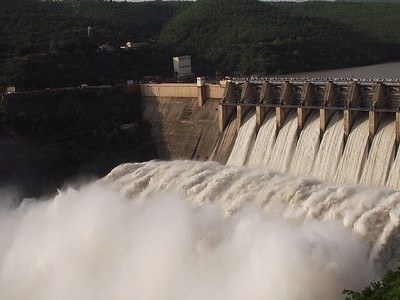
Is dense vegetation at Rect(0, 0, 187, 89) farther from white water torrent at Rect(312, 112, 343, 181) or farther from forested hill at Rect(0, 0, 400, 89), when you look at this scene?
white water torrent at Rect(312, 112, 343, 181)

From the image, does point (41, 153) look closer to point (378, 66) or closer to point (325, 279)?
point (325, 279)

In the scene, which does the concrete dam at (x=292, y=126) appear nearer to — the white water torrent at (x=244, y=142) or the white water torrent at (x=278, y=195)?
the white water torrent at (x=244, y=142)

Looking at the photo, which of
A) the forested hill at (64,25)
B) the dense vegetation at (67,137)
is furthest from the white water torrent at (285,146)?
the forested hill at (64,25)

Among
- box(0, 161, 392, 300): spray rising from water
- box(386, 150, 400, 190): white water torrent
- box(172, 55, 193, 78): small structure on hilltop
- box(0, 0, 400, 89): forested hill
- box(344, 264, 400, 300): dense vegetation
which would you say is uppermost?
box(0, 0, 400, 89): forested hill

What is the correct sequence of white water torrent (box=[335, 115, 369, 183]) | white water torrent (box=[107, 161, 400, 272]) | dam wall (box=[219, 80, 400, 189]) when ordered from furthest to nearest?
1. white water torrent (box=[335, 115, 369, 183])
2. dam wall (box=[219, 80, 400, 189])
3. white water torrent (box=[107, 161, 400, 272])

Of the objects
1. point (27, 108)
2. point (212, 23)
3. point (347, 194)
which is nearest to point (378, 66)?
point (212, 23)

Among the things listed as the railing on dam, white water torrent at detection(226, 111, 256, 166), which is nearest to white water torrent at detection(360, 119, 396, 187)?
the railing on dam

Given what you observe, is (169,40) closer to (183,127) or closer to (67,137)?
(67,137)
